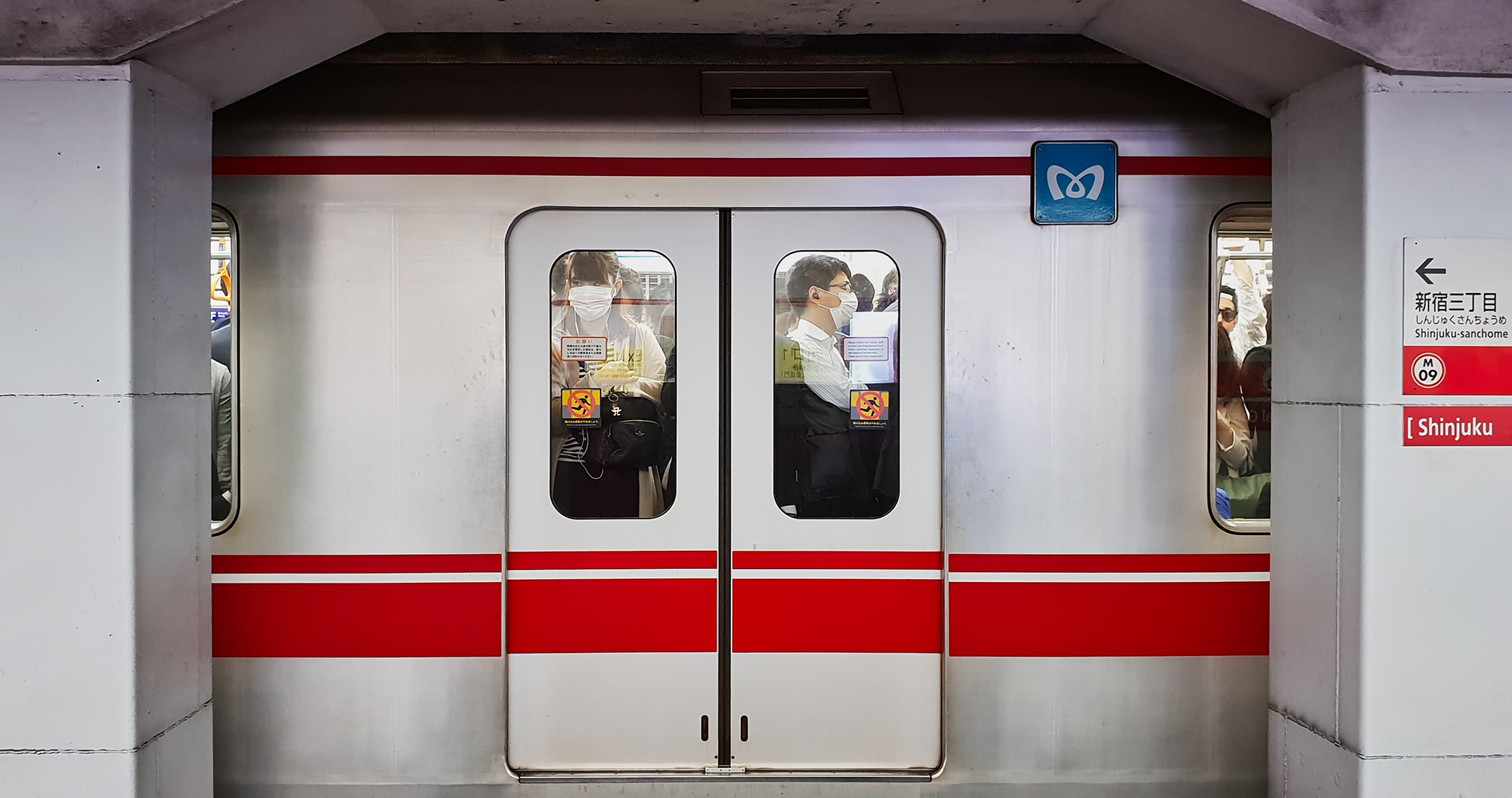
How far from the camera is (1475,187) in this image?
94.3 inches

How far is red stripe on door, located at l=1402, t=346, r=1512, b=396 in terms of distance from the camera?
2.39 metres

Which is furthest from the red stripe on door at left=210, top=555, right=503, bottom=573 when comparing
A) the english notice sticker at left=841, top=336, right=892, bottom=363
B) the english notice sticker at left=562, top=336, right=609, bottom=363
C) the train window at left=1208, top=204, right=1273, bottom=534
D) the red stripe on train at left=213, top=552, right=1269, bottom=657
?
the train window at left=1208, top=204, right=1273, bottom=534

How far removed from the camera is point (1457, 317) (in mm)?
2385

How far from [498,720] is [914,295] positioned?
6.70ft

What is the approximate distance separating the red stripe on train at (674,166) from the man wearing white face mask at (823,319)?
33 centimetres

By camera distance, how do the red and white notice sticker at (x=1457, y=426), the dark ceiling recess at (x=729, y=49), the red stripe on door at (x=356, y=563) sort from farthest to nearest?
the dark ceiling recess at (x=729, y=49), the red stripe on door at (x=356, y=563), the red and white notice sticker at (x=1457, y=426)

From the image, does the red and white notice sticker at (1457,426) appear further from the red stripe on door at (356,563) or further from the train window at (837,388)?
the red stripe on door at (356,563)

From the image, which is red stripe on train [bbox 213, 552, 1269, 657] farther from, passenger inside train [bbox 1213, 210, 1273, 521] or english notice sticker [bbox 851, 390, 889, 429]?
english notice sticker [bbox 851, 390, 889, 429]

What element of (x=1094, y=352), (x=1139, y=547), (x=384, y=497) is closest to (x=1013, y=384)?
(x=1094, y=352)

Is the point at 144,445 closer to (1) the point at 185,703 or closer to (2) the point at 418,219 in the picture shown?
(1) the point at 185,703

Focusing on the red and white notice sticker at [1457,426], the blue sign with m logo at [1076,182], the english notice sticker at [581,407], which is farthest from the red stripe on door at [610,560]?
the red and white notice sticker at [1457,426]

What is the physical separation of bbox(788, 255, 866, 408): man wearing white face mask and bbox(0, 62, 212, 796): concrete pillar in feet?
6.34

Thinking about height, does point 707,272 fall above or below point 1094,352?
above

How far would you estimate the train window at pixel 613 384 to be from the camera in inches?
120
